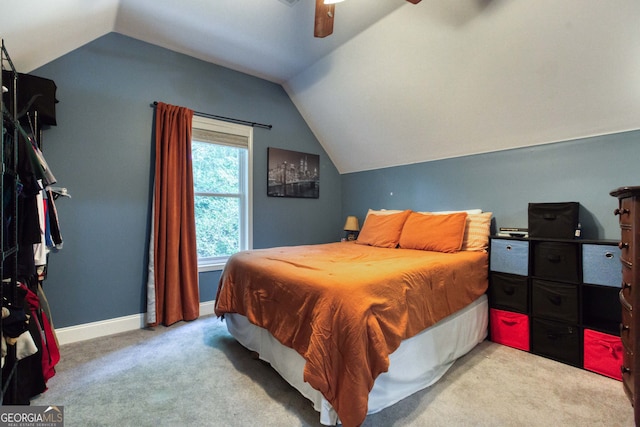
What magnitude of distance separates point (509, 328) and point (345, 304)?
73.3 inches

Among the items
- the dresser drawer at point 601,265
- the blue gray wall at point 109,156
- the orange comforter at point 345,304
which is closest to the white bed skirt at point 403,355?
the orange comforter at point 345,304

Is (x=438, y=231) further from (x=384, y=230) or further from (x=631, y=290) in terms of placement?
(x=631, y=290)

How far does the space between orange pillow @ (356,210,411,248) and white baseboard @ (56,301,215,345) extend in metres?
2.40

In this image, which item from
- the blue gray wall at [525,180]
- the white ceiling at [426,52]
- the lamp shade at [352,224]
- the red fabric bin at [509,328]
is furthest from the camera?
the lamp shade at [352,224]

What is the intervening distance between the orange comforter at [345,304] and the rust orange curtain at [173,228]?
2.60ft

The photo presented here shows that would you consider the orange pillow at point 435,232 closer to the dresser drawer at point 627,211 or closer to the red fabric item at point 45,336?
Answer: the dresser drawer at point 627,211

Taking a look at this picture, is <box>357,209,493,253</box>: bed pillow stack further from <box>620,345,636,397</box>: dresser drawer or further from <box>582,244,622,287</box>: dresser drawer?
<box>620,345,636,397</box>: dresser drawer

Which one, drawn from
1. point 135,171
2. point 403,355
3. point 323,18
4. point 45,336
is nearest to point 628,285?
point 403,355

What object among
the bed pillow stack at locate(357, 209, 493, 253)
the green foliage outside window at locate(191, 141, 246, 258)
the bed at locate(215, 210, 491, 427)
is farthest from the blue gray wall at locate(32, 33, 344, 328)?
the bed pillow stack at locate(357, 209, 493, 253)

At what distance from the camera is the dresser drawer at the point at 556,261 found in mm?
2115

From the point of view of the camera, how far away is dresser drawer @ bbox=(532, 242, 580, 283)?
6.94 ft

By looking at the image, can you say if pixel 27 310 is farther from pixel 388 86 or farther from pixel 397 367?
pixel 388 86

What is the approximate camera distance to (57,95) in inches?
94.9

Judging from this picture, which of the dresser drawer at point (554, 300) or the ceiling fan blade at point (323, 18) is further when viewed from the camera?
the dresser drawer at point (554, 300)
